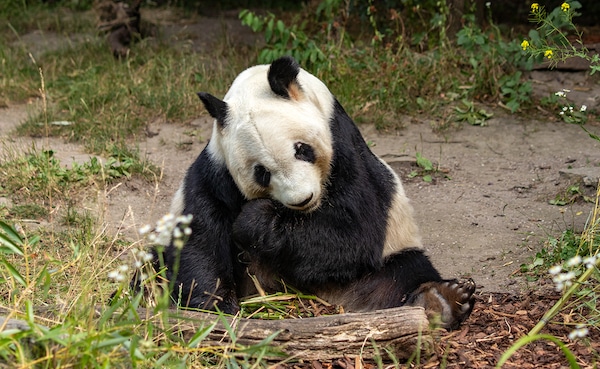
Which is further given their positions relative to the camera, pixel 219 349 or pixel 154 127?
pixel 154 127

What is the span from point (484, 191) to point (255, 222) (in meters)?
2.89

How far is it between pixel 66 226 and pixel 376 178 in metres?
2.51

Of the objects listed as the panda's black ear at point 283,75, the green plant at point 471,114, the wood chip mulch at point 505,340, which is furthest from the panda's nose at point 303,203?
the green plant at point 471,114

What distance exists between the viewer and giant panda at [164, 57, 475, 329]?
13.6 ft

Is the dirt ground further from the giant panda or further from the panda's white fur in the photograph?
the panda's white fur

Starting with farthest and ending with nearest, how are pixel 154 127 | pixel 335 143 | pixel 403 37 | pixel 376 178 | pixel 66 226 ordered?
pixel 403 37 → pixel 154 127 → pixel 66 226 → pixel 376 178 → pixel 335 143

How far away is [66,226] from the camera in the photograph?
5879mm

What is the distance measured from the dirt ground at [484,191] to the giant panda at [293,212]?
0.36m

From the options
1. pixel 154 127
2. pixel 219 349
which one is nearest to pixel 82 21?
pixel 154 127

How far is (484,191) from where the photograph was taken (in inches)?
259

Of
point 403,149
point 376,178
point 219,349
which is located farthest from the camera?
point 403,149

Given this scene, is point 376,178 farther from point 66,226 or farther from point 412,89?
point 412,89

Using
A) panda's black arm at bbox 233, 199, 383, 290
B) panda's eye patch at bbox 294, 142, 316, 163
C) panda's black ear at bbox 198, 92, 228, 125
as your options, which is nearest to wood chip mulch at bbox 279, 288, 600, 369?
panda's black arm at bbox 233, 199, 383, 290

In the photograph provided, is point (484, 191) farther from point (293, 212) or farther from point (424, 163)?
point (293, 212)
